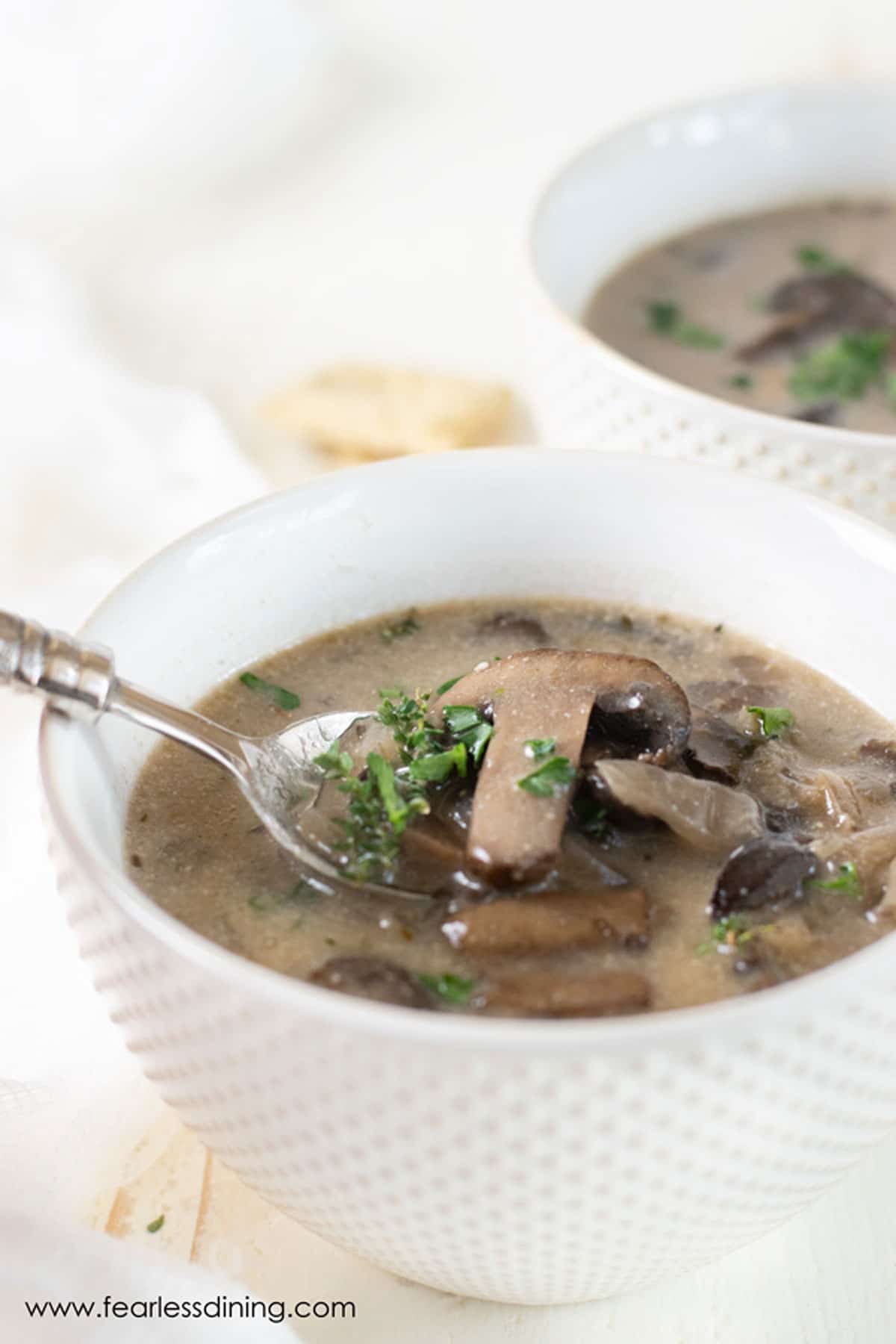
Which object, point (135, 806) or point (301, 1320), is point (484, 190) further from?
point (301, 1320)

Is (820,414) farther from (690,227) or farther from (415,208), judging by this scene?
(415,208)

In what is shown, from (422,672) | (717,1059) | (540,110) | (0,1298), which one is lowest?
(0,1298)

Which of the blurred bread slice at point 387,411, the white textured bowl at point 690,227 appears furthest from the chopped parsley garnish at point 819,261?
the blurred bread slice at point 387,411

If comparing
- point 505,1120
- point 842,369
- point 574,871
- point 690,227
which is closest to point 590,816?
point 574,871

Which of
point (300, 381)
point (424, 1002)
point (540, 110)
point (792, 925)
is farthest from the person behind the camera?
point (540, 110)

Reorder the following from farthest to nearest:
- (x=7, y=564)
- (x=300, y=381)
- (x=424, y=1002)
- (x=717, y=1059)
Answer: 1. (x=300, y=381)
2. (x=7, y=564)
3. (x=424, y=1002)
4. (x=717, y=1059)

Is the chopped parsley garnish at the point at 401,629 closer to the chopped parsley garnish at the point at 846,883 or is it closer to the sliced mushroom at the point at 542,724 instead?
the sliced mushroom at the point at 542,724

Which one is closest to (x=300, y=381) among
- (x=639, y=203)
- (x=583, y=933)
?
(x=639, y=203)
